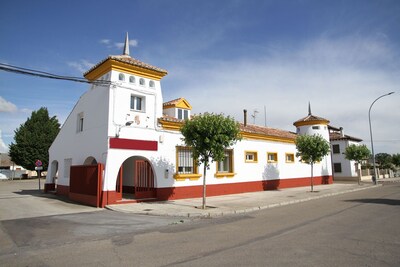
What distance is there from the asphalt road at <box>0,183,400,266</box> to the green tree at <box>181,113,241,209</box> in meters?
3.40

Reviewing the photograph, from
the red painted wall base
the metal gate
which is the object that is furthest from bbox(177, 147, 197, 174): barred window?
the metal gate

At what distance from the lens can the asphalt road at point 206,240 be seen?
560 cm

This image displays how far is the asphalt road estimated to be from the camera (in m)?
5.60

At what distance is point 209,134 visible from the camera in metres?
13.0

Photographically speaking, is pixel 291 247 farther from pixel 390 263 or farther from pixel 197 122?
pixel 197 122

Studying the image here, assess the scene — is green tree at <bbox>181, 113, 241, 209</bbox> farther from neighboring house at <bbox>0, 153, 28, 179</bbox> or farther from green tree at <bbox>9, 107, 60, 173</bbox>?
neighboring house at <bbox>0, 153, 28, 179</bbox>

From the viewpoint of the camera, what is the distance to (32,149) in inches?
1688

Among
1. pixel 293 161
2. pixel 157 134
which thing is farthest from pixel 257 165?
pixel 157 134

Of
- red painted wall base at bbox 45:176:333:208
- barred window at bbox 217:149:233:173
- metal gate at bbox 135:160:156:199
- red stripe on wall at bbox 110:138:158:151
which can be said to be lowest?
red painted wall base at bbox 45:176:333:208

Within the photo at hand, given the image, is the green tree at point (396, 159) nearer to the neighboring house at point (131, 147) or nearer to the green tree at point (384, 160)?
the green tree at point (384, 160)

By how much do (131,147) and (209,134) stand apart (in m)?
4.26

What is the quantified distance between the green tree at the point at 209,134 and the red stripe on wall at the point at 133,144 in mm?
2473

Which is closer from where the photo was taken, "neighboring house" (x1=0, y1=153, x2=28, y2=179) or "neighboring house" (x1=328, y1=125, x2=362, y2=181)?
"neighboring house" (x1=328, y1=125, x2=362, y2=181)

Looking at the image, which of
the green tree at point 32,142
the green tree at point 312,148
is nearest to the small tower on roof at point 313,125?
the green tree at point 312,148
